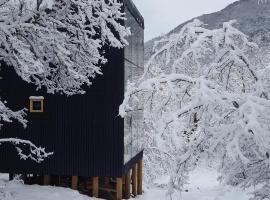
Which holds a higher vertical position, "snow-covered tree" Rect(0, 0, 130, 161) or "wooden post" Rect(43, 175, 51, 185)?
"snow-covered tree" Rect(0, 0, 130, 161)

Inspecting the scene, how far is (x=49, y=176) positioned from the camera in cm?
1730

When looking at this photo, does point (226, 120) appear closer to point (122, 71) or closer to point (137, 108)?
point (122, 71)

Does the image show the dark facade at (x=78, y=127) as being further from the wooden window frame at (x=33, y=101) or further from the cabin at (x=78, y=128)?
the wooden window frame at (x=33, y=101)

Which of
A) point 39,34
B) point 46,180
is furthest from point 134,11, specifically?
point 39,34

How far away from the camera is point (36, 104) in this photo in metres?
16.9

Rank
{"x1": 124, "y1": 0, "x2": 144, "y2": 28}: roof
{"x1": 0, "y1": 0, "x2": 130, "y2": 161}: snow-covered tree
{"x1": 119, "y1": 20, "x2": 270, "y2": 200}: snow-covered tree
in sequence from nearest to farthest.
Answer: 1. {"x1": 119, "y1": 20, "x2": 270, "y2": 200}: snow-covered tree
2. {"x1": 0, "y1": 0, "x2": 130, "y2": 161}: snow-covered tree
3. {"x1": 124, "y1": 0, "x2": 144, "y2": 28}: roof

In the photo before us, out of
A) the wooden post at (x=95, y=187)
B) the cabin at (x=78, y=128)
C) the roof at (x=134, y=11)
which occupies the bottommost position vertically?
the wooden post at (x=95, y=187)

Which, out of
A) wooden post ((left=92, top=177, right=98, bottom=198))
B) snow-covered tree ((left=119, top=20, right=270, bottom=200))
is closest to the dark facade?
wooden post ((left=92, top=177, right=98, bottom=198))

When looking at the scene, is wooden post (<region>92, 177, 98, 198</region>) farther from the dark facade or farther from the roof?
the roof

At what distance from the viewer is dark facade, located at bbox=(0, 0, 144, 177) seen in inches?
632

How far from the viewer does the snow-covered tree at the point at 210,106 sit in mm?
4781

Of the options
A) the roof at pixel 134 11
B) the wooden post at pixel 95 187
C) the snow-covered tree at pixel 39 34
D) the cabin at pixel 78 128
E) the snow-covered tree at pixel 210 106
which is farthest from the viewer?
the roof at pixel 134 11

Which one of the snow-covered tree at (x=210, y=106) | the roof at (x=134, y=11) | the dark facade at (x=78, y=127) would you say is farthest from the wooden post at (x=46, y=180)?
the snow-covered tree at (x=210, y=106)

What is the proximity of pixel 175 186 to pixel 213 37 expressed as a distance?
2430 millimetres
